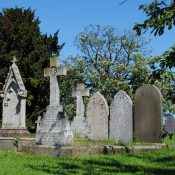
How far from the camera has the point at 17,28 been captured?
105 feet

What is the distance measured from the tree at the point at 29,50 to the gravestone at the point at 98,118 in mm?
11979

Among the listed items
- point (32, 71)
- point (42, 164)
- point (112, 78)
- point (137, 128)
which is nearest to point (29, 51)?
point (32, 71)

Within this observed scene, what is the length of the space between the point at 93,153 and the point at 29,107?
63.7 ft

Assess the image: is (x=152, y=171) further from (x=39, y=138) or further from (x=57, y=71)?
(x=57, y=71)

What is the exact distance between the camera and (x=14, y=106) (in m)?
17.6

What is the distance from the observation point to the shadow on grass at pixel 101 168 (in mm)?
7504

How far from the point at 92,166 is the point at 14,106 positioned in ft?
32.4

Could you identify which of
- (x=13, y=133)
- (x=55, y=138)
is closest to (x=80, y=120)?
(x=13, y=133)

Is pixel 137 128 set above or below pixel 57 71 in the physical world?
below

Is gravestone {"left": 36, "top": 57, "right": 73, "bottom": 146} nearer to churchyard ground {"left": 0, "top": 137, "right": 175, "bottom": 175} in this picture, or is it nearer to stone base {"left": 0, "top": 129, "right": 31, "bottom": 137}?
churchyard ground {"left": 0, "top": 137, "right": 175, "bottom": 175}

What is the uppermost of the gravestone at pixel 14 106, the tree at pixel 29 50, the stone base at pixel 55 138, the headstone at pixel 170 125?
the tree at pixel 29 50

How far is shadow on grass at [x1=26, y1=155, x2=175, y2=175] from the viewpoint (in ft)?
24.6

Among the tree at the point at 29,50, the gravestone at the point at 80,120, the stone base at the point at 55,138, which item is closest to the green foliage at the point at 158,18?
the stone base at the point at 55,138

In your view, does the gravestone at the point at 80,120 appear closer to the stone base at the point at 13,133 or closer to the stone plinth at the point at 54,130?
the stone base at the point at 13,133
